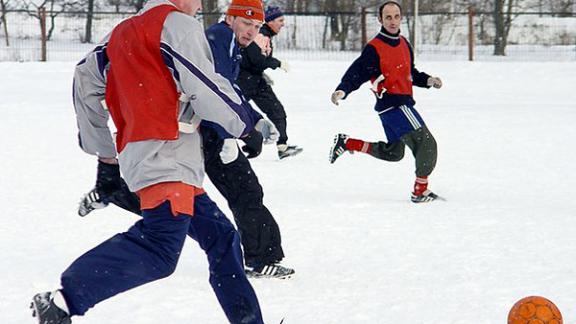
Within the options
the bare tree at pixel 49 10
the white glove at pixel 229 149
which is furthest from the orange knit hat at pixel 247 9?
the bare tree at pixel 49 10

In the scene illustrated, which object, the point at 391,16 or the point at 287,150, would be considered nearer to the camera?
the point at 391,16

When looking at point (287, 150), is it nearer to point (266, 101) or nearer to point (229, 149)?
point (266, 101)

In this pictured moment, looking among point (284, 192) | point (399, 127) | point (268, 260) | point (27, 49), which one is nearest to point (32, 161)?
point (284, 192)

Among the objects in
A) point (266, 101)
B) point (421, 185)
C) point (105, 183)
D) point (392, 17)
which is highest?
point (392, 17)

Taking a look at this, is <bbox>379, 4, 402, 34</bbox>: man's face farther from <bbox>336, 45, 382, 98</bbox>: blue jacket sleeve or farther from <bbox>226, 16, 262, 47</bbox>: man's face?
<bbox>226, 16, 262, 47</bbox>: man's face

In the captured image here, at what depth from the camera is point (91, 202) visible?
13.7 ft

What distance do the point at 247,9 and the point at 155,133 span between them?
4.25 ft

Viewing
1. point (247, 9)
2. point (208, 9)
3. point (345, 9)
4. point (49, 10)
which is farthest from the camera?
point (49, 10)

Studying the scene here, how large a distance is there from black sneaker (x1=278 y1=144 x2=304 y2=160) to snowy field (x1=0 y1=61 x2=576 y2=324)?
9 centimetres

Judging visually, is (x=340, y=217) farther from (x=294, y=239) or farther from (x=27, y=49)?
(x=27, y=49)

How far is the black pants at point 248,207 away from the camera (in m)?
4.71

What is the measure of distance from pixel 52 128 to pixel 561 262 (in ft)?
28.2

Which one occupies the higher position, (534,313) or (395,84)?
(395,84)

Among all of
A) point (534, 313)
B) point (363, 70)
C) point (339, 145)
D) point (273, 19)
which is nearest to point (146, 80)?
point (534, 313)
